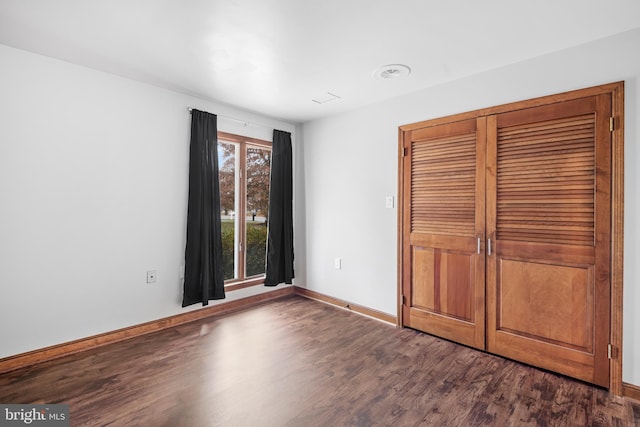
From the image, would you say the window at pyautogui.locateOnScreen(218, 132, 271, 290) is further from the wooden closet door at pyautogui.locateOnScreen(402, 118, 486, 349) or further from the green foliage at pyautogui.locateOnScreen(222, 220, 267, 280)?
the wooden closet door at pyautogui.locateOnScreen(402, 118, 486, 349)

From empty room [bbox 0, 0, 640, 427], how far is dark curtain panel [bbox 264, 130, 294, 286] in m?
0.60

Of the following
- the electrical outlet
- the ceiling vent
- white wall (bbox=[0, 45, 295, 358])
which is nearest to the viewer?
white wall (bbox=[0, 45, 295, 358])

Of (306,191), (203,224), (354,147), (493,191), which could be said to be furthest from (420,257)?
(203,224)

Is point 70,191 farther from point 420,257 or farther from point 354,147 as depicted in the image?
point 420,257

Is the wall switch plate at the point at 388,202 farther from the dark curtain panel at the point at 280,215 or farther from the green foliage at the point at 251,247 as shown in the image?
the green foliage at the point at 251,247

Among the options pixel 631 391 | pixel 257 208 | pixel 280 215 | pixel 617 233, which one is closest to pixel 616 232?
pixel 617 233

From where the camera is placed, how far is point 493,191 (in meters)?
2.58

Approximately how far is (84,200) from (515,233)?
364 cm

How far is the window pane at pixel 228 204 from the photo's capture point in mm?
3697

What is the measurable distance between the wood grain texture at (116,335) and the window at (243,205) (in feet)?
0.79

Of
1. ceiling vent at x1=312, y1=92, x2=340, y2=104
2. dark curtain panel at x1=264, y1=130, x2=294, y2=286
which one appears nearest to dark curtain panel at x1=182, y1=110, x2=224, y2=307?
dark curtain panel at x1=264, y1=130, x2=294, y2=286

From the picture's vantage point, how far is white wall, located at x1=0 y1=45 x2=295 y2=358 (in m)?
2.33

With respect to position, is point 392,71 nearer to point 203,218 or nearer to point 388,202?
point 388,202

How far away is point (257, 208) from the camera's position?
4.04m
